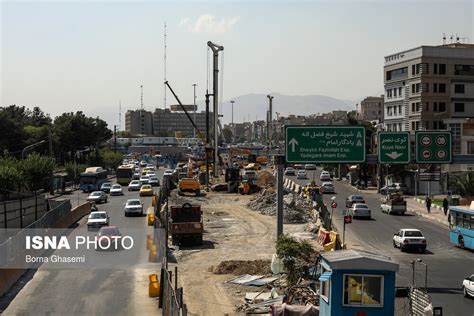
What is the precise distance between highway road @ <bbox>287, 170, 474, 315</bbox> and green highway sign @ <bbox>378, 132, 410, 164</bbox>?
513cm

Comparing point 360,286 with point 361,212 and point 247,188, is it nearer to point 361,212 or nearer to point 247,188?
point 361,212

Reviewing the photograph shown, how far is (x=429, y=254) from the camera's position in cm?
3594

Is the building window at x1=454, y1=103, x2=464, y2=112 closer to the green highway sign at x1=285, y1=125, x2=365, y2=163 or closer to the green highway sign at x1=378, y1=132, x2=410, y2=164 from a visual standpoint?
the green highway sign at x1=378, y1=132, x2=410, y2=164

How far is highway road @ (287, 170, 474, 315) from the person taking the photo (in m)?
24.3

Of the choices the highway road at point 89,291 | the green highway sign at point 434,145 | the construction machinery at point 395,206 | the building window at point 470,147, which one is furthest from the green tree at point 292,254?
the building window at point 470,147

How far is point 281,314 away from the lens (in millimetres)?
19688

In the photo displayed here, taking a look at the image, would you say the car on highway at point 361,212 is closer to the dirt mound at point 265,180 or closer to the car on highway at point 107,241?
the car on highway at point 107,241

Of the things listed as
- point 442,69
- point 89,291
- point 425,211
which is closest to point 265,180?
point 442,69

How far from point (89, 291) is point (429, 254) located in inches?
753

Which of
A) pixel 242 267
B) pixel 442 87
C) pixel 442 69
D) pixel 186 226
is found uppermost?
pixel 442 69

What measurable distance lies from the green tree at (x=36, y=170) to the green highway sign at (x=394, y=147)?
49860 mm

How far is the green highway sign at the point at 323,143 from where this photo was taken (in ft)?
95.5

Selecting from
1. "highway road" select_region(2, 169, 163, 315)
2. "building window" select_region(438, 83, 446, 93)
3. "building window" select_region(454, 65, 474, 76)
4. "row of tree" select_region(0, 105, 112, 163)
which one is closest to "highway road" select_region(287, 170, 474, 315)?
"highway road" select_region(2, 169, 163, 315)

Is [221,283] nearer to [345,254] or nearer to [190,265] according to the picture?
[190,265]
